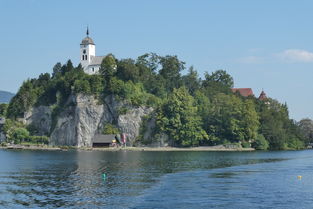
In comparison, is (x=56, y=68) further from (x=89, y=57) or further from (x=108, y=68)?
(x=108, y=68)

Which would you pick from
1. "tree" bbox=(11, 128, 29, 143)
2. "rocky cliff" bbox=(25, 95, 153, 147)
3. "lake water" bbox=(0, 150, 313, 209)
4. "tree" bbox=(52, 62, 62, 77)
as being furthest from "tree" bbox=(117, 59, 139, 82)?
"lake water" bbox=(0, 150, 313, 209)

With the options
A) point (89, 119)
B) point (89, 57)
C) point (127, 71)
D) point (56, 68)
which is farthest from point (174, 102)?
point (56, 68)

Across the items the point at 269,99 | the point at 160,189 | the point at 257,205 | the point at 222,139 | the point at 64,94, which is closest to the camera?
the point at 257,205

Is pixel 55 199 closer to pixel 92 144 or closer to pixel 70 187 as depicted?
pixel 70 187

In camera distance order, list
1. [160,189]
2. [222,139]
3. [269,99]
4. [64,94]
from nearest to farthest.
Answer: [160,189], [222,139], [64,94], [269,99]

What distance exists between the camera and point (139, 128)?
145m

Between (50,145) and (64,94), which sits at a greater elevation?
(64,94)

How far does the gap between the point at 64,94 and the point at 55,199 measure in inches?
4432

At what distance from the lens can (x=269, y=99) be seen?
167250mm

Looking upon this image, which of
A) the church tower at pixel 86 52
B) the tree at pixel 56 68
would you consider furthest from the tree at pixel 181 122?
the tree at pixel 56 68

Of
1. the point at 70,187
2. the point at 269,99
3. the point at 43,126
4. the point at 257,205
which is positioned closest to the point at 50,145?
the point at 43,126

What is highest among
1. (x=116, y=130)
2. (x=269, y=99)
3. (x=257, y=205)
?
(x=269, y=99)

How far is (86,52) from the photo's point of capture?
168000 mm

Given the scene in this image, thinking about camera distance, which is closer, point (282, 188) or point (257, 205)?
point (257, 205)
